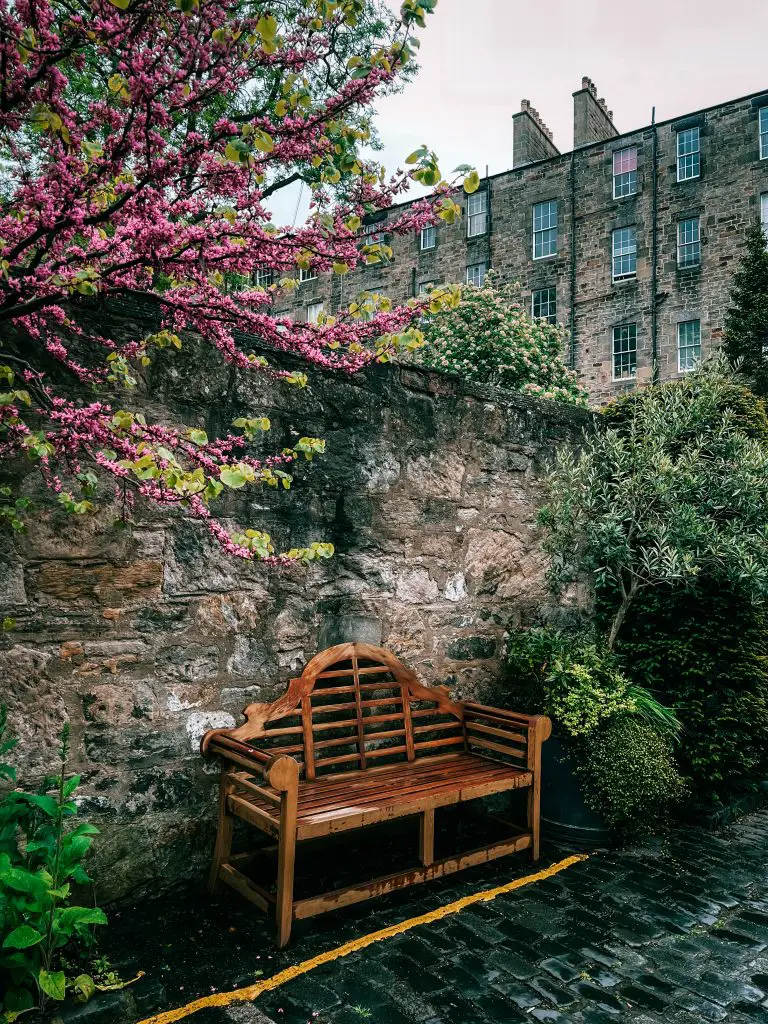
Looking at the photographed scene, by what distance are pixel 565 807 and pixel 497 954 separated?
60.5 inches

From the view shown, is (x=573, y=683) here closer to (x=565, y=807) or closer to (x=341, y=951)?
(x=565, y=807)

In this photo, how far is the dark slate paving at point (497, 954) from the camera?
258 centimetres

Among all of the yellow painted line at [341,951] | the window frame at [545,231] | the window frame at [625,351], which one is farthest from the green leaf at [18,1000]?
the window frame at [545,231]

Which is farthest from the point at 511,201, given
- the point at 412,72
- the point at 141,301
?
the point at 141,301

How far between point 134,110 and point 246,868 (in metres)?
3.34

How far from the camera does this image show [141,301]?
338 centimetres

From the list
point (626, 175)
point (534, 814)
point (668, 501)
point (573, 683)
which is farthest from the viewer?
point (626, 175)


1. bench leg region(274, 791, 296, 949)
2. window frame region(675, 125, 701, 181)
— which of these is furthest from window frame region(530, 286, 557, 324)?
bench leg region(274, 791, 296, 949)

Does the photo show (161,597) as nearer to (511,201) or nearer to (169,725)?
(169,725)

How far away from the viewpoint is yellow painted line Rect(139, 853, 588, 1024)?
2498 millimetres

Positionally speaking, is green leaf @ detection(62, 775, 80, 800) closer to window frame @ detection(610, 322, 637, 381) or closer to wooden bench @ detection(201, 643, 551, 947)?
wooden bench @ detection(201, 643, 551, 947)

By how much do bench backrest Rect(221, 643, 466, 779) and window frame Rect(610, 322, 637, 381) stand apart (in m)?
19.4

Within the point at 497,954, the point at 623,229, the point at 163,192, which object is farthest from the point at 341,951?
the point at 623,229

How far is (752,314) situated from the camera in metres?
16.8
